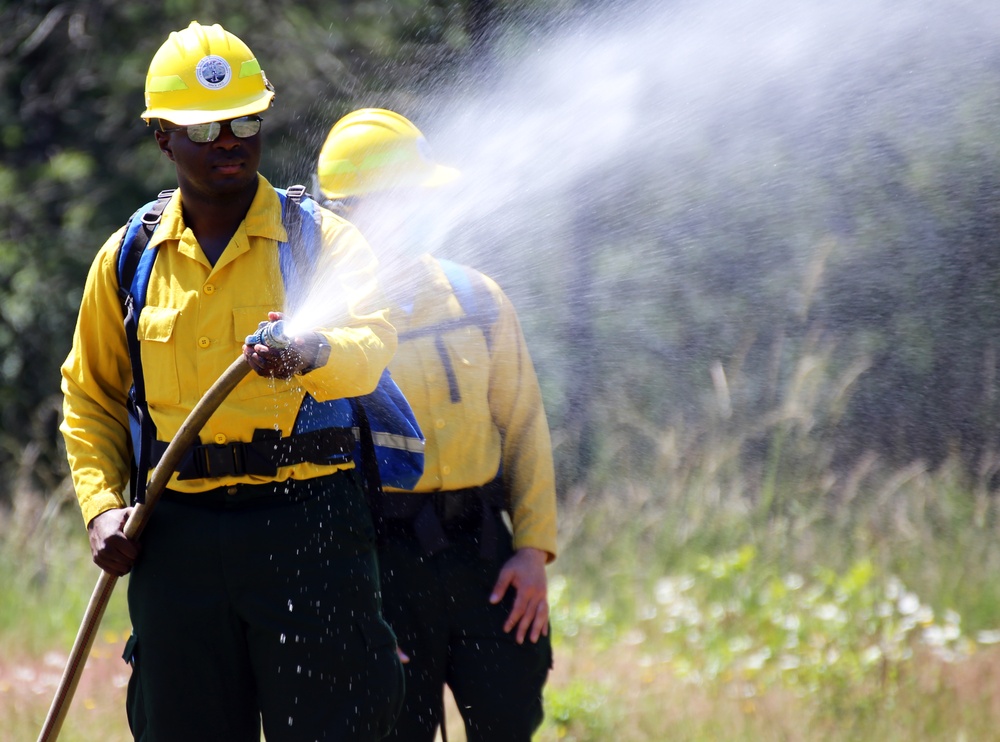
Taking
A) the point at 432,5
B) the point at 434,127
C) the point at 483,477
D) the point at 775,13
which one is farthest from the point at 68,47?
the point at 483,477

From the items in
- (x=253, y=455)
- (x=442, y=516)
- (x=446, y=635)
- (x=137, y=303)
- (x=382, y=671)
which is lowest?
(x=446, y=635)

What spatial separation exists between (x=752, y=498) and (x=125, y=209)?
195 inches

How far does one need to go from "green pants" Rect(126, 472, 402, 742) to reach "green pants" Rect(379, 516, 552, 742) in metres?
0.49

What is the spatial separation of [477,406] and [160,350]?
0.97m

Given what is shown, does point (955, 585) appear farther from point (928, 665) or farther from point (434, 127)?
point (434, 127)

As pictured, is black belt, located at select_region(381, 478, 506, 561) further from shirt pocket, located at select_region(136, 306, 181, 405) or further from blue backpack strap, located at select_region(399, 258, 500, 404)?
shirt pocket, located at select_region(136, 306, 181, 405)

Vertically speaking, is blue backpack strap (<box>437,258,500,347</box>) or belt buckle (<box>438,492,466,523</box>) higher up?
blue backpack strap (<box>437,258,500,347</box>)

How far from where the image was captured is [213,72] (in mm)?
3012

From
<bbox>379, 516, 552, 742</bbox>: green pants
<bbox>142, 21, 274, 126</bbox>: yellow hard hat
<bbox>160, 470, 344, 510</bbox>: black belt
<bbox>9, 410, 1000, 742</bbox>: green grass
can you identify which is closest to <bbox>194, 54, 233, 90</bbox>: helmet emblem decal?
<bbox>142, 21, 274, 126</bbox>: yellow hard hat

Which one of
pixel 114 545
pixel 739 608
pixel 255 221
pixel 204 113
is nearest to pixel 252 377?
pixel 255 221

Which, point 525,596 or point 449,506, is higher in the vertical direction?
point 449,506

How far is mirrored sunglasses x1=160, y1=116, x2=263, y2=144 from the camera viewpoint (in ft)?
9.68

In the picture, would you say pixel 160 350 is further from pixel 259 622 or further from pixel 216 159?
pixel 259 622

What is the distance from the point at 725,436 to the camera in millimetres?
→ 6555
